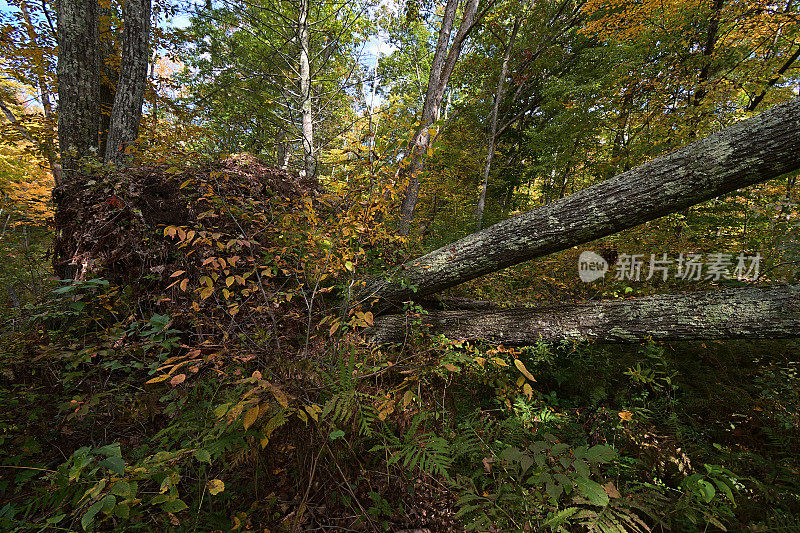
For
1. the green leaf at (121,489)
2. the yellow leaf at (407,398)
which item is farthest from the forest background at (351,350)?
the yellow leaf at (407,398)

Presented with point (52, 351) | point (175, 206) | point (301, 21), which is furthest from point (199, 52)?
point (52, 351)

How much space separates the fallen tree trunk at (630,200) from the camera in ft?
7.33

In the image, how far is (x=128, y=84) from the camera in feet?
10.8

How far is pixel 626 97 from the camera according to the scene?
23.9 feet

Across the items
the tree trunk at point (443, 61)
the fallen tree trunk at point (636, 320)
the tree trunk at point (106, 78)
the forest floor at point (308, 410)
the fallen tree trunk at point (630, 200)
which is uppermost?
the tree trunk at point (443, 61)

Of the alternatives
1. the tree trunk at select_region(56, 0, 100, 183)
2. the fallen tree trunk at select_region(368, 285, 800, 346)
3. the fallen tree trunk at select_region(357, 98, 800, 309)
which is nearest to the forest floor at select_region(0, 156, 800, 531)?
the fallen tree trunk at select_region(368, 285, 800, 346)

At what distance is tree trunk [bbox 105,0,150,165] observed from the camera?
10.7 ft

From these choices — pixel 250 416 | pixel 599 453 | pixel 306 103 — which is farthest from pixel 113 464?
pixel 306 103

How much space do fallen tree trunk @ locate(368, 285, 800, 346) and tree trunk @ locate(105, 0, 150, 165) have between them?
379 cm

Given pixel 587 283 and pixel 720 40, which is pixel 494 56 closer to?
pixel 720 40

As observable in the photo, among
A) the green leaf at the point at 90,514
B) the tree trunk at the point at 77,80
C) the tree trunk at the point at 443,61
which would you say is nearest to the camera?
the green leaf at the point at 90,514

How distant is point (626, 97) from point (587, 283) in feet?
20.9

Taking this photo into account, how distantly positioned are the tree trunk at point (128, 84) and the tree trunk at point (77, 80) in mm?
231

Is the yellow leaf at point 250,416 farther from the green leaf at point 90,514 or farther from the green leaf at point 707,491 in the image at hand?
the green leaf at point 707,491
